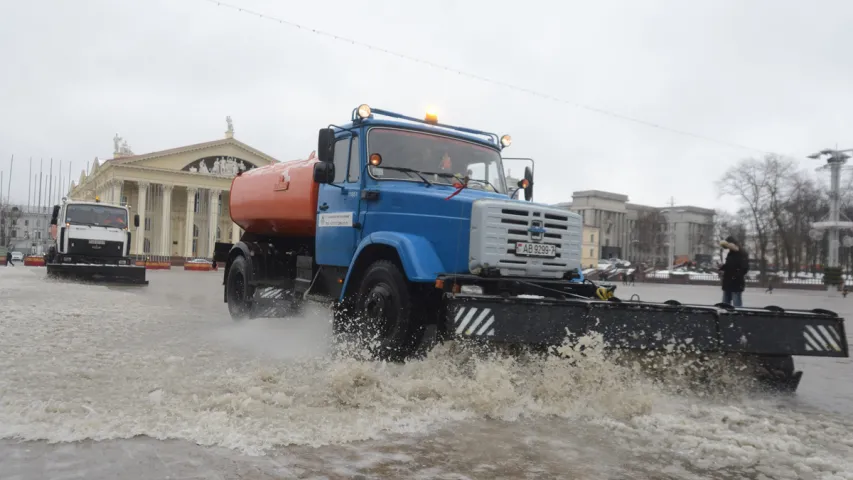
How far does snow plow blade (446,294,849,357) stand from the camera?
5723 millimetres

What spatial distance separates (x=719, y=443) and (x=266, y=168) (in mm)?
7740

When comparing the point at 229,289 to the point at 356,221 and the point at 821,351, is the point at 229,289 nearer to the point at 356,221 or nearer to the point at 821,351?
the point at 356,221

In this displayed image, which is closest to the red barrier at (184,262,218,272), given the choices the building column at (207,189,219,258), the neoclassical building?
the neoclassical building

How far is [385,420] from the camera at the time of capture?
5012 mm

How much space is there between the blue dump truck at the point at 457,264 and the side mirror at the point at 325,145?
0.04ft

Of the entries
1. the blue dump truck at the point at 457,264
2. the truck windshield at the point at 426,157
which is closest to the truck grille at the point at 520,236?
the blue dump truck at the point at 457,264

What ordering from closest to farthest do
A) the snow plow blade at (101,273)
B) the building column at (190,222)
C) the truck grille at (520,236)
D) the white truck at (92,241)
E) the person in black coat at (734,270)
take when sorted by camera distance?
the truck grille at (520,236)
the person in black coat at (734,270)
the snow plow blade at (101,273)
the white truck at (92,241)
the building column at (190,222)

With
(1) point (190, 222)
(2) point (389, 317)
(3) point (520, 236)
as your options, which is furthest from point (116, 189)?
(3) point (520, 236)

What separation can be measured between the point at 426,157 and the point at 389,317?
2114 mm

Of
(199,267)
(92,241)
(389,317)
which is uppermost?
(92,241)

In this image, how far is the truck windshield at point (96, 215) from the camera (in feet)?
78.2

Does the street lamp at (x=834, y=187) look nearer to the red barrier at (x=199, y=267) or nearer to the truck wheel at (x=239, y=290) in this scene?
the truck wheel at (x=239, y=290)

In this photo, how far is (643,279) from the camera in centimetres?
5431

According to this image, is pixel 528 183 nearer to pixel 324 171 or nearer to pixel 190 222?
pixel 324 171
